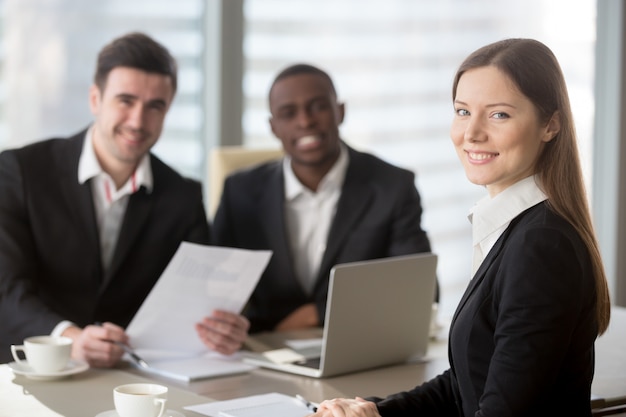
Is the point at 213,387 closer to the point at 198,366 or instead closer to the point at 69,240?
the point at 198,366

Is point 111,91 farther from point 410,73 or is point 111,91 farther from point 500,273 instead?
point 410,73

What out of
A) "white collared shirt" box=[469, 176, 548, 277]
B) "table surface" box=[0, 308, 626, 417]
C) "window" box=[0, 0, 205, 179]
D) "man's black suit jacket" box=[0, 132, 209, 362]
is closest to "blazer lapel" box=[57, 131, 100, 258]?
"man's black suit jacket" box=[0, 132, 209, 362]

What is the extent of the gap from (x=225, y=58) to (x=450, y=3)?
1.42 m

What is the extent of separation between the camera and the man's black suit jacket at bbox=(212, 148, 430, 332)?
2.88 metres

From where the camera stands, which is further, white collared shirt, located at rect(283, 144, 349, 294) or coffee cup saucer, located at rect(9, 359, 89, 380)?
white collared shirt, located at rect(283, 144, 349, 294)

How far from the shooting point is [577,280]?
145cm

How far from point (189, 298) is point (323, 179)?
890 mm

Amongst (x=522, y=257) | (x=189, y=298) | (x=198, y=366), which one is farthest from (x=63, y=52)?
(x=522, y=257)

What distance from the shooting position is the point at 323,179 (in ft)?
9.86

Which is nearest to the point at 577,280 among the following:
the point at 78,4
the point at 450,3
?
the point at 78,4

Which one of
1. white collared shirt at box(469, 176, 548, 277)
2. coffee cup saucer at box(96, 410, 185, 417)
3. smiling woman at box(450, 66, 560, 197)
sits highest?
smiling woman at box(450, 66, 560, 197)

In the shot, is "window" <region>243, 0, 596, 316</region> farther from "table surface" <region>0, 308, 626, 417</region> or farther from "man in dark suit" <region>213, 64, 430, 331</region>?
"table surface" <region>0, 308, 626, 417</region>

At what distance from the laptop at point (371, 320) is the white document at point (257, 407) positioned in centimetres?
21

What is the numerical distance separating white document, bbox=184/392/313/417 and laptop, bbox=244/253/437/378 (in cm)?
21
